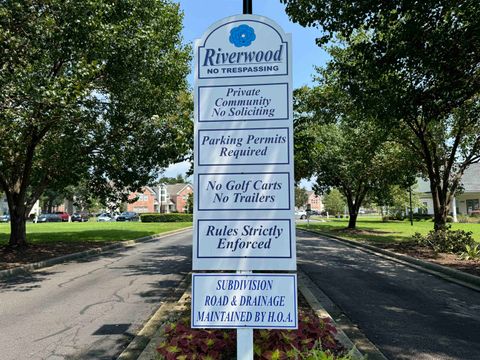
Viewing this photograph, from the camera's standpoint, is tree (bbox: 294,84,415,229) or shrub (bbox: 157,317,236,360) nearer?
shrub (bbox: 157,317,236,360)

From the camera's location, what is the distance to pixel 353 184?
3050cm

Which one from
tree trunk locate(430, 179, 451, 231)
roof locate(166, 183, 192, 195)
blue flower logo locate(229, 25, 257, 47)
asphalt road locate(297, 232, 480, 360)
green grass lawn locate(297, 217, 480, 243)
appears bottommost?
asphalt road locate(297, 232, 480, 360)

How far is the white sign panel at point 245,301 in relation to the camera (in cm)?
349

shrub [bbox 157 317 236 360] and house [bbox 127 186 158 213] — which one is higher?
house [bbox 127 186 158 213]

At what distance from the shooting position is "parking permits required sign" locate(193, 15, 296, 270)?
140 inches

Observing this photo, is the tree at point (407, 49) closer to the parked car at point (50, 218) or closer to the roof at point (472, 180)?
the roof at point (472, 180)

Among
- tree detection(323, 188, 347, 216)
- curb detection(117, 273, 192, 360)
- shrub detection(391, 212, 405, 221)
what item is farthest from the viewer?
tree detection(323, 188, 347, 216)

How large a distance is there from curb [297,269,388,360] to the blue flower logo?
2.99 meters

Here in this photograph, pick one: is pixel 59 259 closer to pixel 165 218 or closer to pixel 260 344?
pixel 260 344

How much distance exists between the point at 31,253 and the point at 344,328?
1227 cm

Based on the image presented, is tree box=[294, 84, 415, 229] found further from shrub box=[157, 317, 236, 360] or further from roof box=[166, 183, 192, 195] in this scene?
roof box=[166, 183, 192, 195]

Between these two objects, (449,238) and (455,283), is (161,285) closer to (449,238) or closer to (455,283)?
(455,283)

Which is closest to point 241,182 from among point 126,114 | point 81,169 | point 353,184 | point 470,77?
point 470,77

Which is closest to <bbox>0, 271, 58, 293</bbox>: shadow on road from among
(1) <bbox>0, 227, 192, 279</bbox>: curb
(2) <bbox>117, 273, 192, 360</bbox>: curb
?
(1) <bbox>0, 227, 192, 279</bbox>: curb
